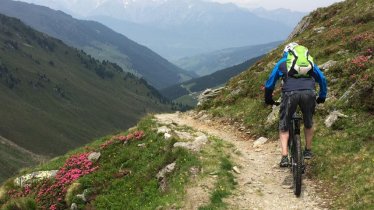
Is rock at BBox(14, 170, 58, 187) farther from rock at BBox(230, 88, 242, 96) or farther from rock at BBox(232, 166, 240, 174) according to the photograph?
rock at BBox(230, 88, 242, 96)

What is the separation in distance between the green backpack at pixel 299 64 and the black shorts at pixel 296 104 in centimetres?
58

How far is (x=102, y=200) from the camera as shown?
16.1m

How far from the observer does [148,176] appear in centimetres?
1609

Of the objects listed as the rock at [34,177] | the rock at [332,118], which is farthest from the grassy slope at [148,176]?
the rock at [332,118]

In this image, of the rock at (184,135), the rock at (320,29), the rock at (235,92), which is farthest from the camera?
the rock at (320,29)

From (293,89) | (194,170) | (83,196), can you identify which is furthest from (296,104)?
(83,196)

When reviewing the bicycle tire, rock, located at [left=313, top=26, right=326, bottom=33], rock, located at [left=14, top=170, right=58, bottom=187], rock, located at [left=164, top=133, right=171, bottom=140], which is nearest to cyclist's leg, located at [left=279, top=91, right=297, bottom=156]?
the bicycle tire

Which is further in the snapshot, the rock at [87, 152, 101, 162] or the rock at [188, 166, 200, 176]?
the rock at [87, 152, 101, 162]

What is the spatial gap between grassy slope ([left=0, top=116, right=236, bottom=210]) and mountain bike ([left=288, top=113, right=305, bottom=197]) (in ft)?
7.41

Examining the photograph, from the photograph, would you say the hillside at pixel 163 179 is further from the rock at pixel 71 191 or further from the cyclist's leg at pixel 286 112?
the cyclist's leg at pixel 286 112

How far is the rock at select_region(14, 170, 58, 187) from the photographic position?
21.4 m

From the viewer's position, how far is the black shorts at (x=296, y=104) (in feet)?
41.3

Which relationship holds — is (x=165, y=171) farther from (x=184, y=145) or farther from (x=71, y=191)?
(x=71, y=191)

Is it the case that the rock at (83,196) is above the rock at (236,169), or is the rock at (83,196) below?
below
